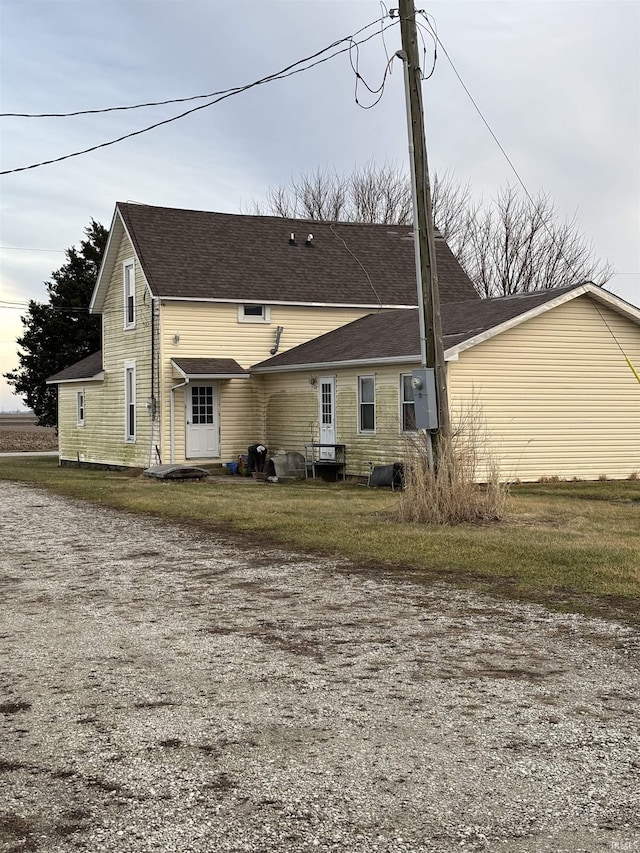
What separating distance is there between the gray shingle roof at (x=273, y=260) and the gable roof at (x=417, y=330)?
88.9 inches

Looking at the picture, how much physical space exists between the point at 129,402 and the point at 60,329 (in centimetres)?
1465

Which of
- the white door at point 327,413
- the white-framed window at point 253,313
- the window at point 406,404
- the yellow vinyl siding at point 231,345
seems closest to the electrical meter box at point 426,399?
the window at point 406,404

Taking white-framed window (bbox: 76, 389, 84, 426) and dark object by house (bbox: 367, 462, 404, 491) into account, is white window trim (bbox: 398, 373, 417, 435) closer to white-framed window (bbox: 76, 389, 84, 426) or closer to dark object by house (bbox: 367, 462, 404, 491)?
dark object by house (bbox: 367, 462, 404, 491)

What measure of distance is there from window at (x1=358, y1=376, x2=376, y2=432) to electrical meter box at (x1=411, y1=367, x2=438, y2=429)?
8.58 metres

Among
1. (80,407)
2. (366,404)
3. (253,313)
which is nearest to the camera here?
(366,404)

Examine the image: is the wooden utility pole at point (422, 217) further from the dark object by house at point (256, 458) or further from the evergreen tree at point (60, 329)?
the evergreen tree at point (60, 329)

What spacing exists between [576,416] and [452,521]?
369 inches

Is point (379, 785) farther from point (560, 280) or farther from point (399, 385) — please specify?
point (560, 280)

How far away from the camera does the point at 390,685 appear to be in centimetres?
632

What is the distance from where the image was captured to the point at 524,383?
21922 mm

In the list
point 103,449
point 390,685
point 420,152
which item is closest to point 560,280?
point 103,449

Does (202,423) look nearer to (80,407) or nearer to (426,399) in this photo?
(80,407)

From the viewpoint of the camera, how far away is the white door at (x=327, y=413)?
2478cm

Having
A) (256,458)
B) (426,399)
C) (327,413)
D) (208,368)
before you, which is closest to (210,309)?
(208,368)
